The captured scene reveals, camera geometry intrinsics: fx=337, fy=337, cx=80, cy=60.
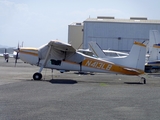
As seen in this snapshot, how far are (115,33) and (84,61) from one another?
31818 mm

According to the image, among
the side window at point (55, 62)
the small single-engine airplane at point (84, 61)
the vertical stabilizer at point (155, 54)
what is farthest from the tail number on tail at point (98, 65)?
the vertical stabilizer at point (155, 54)

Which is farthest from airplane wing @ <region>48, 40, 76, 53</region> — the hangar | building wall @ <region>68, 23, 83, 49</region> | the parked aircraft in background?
building wall @ <region>68, 23, 83, 49</region>

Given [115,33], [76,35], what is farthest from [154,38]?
[76,35]

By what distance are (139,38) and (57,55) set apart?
32.5m

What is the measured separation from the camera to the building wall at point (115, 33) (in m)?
50.8

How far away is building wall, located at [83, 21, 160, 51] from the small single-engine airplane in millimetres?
30809

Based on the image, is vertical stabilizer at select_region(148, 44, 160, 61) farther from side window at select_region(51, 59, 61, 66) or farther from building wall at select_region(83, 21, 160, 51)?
building wall at select_region(83, 21, 160, 51)

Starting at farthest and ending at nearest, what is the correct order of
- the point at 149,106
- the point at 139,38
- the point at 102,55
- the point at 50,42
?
1. the point at 139,38
2. the point at 102,55
3. the point at 50,42
4. the point at 149,106

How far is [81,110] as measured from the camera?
9055mm

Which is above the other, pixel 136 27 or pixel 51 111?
pixel 136 27

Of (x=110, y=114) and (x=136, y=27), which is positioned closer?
(x=110, y=114)

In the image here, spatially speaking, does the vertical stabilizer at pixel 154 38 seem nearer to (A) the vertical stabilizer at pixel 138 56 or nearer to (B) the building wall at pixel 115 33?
(A) the vertical stabilizer at pixel 138 56

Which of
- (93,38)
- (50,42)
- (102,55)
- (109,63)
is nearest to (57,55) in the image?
(50,42)

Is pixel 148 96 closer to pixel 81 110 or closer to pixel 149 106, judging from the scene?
pixel 149 106
